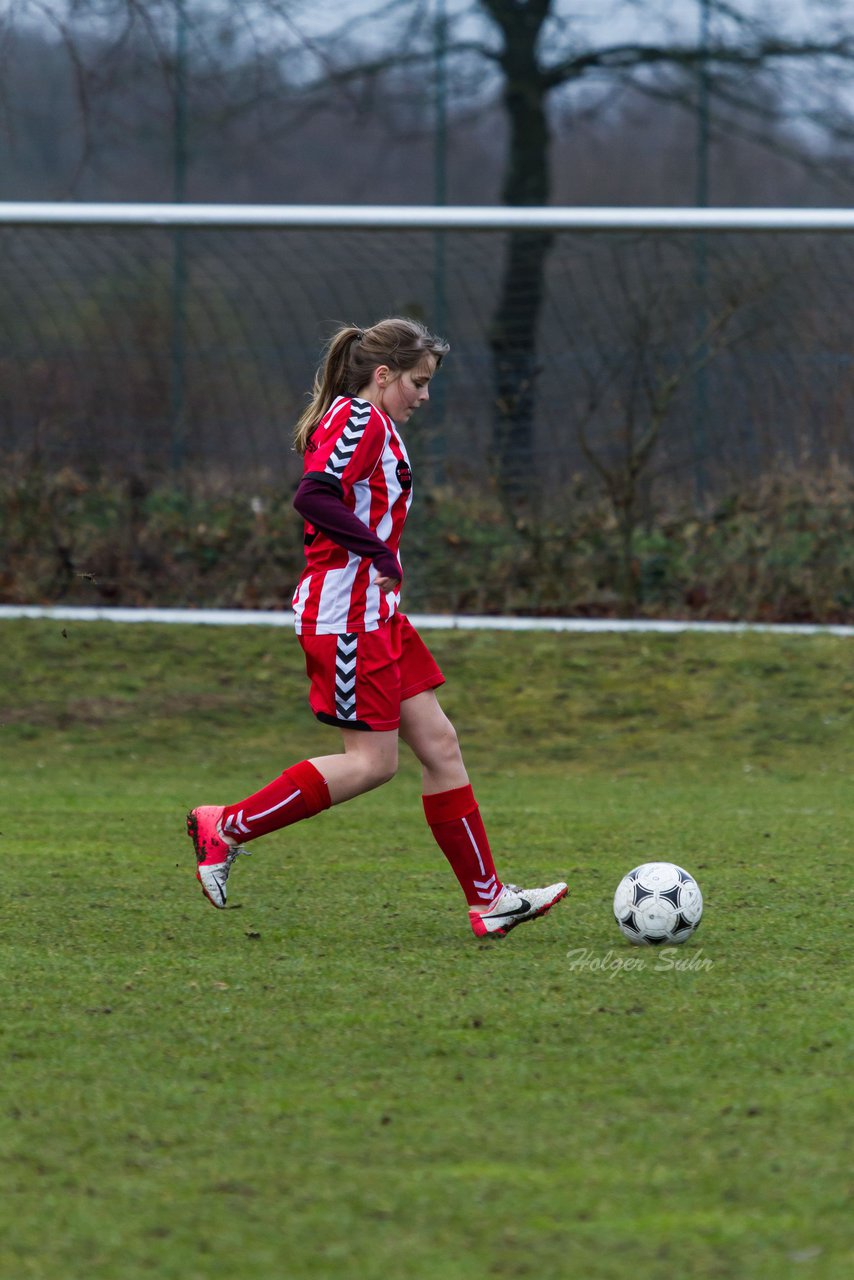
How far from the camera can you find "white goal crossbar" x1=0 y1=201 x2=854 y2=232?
404 inches

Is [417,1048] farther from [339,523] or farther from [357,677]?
[339,523]

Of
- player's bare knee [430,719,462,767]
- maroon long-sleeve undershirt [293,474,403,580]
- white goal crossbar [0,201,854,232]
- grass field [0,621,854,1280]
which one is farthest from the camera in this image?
white goal crossbar [0,201,854,232]

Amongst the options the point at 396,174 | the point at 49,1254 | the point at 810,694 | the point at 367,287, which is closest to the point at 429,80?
the point at 396,174

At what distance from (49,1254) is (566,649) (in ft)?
26.2

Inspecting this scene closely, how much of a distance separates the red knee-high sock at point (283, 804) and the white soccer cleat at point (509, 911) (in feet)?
1.80

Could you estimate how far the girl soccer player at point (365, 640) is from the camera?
4523mm

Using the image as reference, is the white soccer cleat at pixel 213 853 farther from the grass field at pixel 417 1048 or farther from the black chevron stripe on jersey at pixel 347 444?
the black chevron stripe on jersey at pixel 347 444

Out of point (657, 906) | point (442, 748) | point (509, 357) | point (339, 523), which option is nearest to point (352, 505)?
point (339, 523)

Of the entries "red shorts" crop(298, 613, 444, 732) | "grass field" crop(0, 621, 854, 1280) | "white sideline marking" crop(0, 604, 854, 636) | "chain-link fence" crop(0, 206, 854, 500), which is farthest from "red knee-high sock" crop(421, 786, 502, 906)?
"chain-link fence" crop(0, 206, 854, 500)

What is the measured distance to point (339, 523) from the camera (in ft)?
14.6

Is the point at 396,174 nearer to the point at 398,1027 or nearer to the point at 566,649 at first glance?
the point at 566,649

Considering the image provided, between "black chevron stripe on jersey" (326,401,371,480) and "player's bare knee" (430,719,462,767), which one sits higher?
"black chevron stripe on jersey" (326,401,371,480)

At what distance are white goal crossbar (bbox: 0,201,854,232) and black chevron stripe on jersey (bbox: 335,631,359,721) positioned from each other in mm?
6316

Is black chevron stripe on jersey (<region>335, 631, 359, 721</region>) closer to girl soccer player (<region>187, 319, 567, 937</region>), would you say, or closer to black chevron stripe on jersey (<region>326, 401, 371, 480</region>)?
girl soccer player (<region>187, 319, 567, 937</region>)
